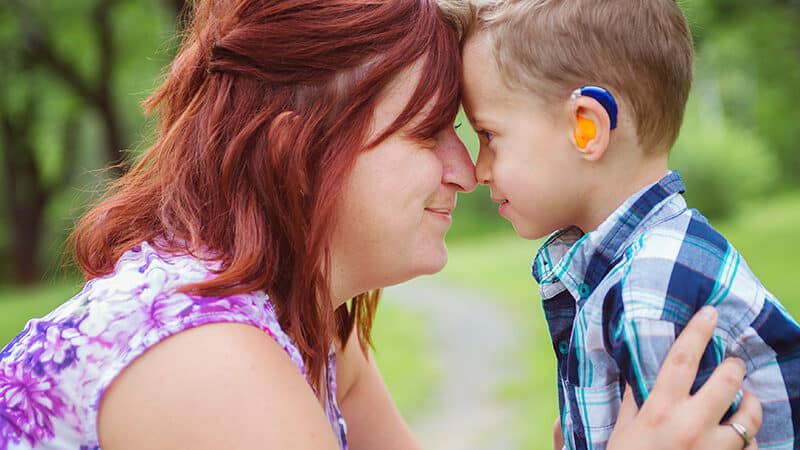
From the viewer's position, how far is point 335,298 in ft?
7.15

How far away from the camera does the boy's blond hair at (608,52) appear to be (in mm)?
1953

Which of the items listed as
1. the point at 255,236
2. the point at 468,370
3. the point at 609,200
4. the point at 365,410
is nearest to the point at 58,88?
the point at 468,370

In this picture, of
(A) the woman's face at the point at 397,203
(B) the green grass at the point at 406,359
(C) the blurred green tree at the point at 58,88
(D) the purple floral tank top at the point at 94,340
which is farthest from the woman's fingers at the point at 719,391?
(C) the blurred green tree at the point at 58,88

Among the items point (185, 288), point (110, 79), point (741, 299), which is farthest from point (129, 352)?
point (110, 79)

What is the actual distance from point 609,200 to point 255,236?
78 cm

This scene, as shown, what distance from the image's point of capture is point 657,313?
1.76 metres

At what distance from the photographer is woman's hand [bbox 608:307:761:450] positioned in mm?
1700

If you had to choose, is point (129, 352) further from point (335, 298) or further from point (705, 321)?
point (705, 321)

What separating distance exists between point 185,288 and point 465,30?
0.89 meters

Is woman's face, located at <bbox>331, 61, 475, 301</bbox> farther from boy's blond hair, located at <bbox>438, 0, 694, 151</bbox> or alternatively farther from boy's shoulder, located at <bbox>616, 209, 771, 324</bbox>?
boy's shoulder, located at <bbox>616, 209, 771, 324</bbox>

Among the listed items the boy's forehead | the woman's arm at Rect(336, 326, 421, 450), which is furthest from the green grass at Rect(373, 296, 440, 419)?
the boy's forehead

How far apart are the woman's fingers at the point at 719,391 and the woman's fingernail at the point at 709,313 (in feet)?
0.35

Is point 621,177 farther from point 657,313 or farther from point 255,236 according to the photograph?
point 255,236

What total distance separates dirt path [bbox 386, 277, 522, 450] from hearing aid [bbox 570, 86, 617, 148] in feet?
14.2
